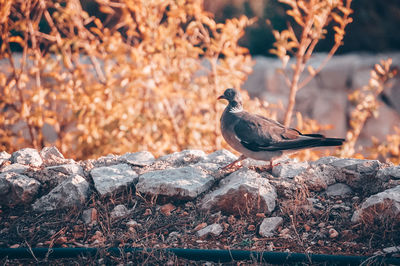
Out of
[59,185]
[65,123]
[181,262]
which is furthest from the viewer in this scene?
[65,123]

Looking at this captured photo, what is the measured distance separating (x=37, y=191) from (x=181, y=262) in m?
1.34

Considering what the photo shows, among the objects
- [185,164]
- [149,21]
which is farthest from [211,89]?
[185,164]

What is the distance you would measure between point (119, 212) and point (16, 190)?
0.81 m

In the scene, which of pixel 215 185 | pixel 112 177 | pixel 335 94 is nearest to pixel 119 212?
pixel 112 177

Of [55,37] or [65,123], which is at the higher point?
[55,37]

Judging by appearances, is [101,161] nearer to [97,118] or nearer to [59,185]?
[59,185]

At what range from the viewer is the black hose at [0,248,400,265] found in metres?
2.38

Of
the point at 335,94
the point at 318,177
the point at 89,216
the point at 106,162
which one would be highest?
the point at 318,177

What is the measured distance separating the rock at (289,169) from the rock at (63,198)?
153 cm

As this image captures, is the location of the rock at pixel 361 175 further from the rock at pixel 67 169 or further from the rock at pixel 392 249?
the rock at pixel 67 169

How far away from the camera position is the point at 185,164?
11.6 feet

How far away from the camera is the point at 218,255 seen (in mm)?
2469

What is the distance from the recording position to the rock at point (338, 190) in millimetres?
3088

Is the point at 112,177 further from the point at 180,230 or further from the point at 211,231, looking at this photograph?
the point at 211,231
